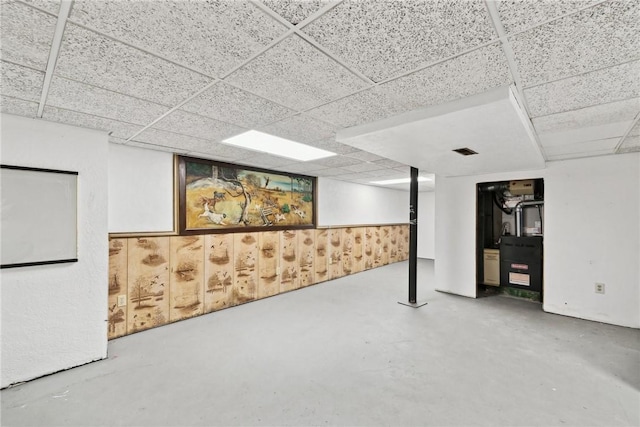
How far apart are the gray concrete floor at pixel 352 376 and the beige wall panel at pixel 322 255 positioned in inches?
77.1

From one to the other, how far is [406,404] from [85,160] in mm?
3504

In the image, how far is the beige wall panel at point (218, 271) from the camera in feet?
13.2

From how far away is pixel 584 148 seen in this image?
3.32 meters

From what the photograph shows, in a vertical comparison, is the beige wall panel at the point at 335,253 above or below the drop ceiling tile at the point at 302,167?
below

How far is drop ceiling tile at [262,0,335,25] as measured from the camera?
3.65 feet

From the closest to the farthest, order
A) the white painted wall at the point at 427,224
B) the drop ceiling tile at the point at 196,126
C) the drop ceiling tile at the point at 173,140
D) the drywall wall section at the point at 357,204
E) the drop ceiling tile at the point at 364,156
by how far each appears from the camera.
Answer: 1. the drop ceiling tile at the point at 196,126
2. the drop ceiling tile at the point at 173,140
3. the drop ceiling tile at the point at 364,156
4. the drywall wall section at the point at 357,204
5. the white painted wall at the point at 427,224

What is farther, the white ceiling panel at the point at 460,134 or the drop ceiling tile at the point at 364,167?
the drop ceiling tile at the point at 364,167

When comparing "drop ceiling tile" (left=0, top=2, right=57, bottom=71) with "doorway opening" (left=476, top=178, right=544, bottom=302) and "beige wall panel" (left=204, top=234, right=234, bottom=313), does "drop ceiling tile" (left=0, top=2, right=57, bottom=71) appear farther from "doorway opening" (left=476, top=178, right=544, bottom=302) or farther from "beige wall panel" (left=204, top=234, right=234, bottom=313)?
"doorway opening" (left=476, top=178, right=544, bottom=302)

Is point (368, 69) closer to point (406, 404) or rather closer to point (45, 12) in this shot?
point (45, 12)

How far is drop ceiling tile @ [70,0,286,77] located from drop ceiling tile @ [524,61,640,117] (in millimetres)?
1800

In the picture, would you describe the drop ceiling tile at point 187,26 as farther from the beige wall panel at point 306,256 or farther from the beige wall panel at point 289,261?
the beige wall panel at point 306,256

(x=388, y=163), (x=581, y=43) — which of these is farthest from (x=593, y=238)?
(x=581, y=43)

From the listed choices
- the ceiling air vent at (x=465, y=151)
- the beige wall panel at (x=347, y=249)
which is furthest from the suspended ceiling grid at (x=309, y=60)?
the beige wall panel at (x=347, y=249)

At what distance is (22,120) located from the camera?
2314 millimetres
